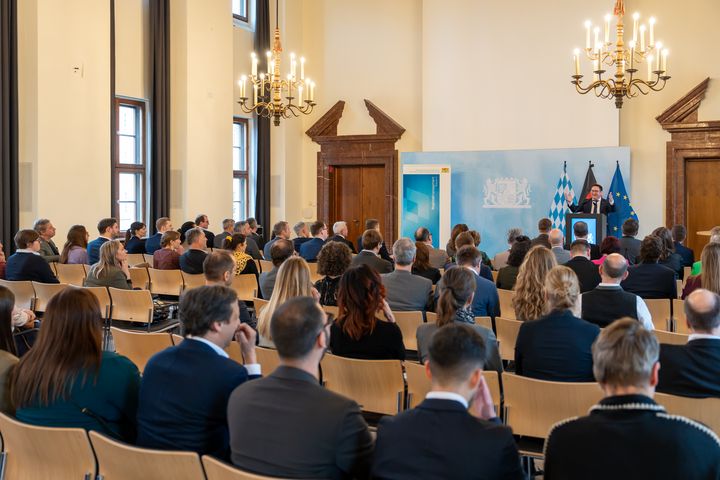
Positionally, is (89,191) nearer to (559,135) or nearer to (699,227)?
(559,135)

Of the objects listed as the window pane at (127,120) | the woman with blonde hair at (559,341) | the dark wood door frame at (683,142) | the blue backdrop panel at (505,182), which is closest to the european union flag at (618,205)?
the blue backdrop panel at (505,182)

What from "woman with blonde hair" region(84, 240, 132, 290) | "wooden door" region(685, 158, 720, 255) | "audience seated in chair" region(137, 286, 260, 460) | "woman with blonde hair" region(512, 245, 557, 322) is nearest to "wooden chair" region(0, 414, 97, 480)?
"audience seated in chair" region(137, 286, 260, 460)

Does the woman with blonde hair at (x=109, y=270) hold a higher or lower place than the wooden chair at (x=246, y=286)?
higher

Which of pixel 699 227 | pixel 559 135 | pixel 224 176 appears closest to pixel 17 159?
pixel 224 176

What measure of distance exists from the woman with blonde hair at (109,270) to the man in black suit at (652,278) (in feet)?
14.5

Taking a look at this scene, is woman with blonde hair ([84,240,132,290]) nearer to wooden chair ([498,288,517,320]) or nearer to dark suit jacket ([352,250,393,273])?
dark suit jacket ([352,250,393,273])

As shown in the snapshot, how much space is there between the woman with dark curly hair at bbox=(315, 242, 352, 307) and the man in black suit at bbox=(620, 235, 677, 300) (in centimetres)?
258

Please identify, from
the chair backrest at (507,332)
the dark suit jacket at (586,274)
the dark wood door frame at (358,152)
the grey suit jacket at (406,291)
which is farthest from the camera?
the dark wood door frame at (358,152)

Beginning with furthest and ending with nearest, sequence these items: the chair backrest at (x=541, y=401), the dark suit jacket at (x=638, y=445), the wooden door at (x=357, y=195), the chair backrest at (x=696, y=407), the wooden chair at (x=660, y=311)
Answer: the wooden door at (x=357, y=195) → the wooden chair at (x=660, y=311) → the chair backrest at (x=541, y=401) → the chair backrest at (x=696, y=407) → the dark suit jacket at (x=638, y=445)

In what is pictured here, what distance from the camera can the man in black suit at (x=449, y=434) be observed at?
2.35 metres

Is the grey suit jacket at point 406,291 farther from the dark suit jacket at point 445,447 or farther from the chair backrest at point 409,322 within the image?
the dark suit jacket at point 445,447

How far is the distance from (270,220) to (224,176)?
190 cm

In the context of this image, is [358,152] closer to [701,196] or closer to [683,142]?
[683,142]

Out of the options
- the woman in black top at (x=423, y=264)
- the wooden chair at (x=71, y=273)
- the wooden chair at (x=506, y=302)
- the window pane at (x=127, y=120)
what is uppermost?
the window pane at (x=127, y=120)
